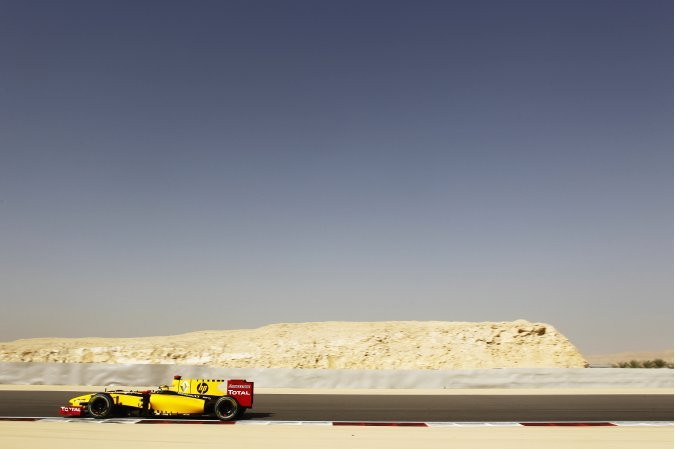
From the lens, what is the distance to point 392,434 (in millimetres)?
10523

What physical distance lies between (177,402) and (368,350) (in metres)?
25.2

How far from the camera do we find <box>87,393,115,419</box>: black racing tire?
11.8m

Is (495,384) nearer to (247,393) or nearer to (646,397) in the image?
(646,397)

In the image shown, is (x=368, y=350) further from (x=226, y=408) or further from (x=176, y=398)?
(x=176, y=398)

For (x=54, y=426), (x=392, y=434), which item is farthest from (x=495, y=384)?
(x=54, y=426)

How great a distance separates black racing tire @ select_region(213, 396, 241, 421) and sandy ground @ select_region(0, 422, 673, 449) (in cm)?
78

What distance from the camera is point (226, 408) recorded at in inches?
474

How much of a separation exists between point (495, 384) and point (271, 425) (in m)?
13.2

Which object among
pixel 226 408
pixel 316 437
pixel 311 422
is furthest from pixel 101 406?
pixel 316 437

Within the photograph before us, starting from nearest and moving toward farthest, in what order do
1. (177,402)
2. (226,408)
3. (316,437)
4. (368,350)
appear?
(316,437), (177,402), (226,408), (368,350)

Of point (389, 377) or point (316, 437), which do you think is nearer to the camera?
point (316, 437)

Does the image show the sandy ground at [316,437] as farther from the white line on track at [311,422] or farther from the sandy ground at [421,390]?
the sandy ground at [421,390]

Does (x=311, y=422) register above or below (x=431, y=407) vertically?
above

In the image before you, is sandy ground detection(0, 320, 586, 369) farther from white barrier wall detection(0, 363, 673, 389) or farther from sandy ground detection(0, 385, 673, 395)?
sandy ground detection(0, 385, 673, 395)
